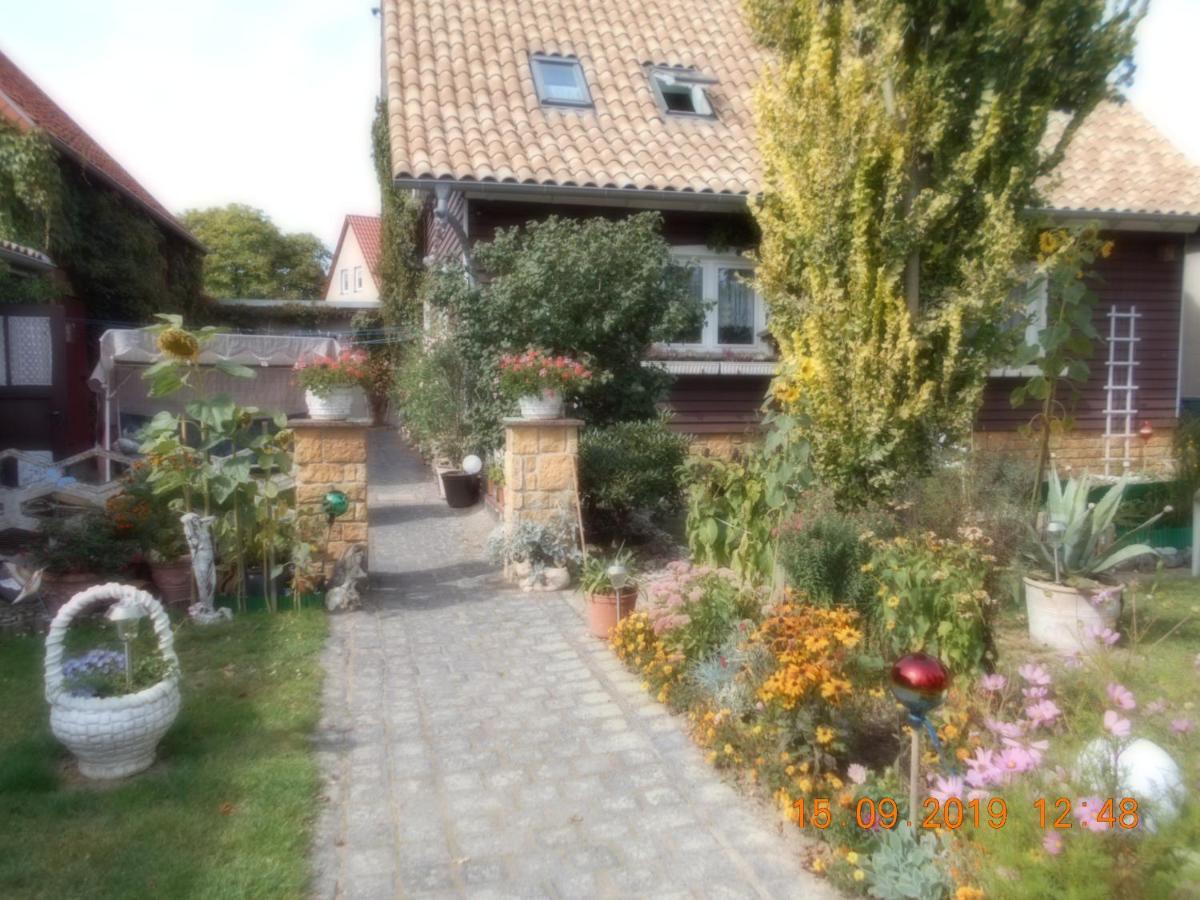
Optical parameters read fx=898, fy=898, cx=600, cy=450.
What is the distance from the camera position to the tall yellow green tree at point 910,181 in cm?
484

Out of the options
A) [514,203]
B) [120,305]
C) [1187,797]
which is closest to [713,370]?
[514,203]

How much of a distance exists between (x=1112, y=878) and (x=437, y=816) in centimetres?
233

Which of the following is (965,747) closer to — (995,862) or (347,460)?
(995,862)

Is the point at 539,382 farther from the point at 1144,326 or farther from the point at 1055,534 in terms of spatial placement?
the point at 1144,326

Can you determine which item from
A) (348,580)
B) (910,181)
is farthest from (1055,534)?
(348,580)

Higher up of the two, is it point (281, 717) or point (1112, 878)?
point (1112, 878)

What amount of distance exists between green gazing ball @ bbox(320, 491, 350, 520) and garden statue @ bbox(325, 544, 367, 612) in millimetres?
335

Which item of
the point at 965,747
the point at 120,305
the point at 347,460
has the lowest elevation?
the point at 965,747

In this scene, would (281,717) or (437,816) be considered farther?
(281,717)

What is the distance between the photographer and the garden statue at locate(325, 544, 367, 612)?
20.9ft

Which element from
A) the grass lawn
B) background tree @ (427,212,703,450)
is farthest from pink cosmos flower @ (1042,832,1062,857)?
background tree @ (427,212,703,450)

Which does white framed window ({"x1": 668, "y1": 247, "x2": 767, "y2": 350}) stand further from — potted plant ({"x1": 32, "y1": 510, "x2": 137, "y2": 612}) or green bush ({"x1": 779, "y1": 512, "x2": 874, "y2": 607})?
potted plant ({"x1": 32, "y1": 510, "x2": 137, "y2": 612})

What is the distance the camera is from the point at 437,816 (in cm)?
352

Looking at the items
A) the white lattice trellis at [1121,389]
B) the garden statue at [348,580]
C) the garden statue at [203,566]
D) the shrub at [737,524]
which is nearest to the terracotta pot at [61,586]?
the garden statue at [203,566]
